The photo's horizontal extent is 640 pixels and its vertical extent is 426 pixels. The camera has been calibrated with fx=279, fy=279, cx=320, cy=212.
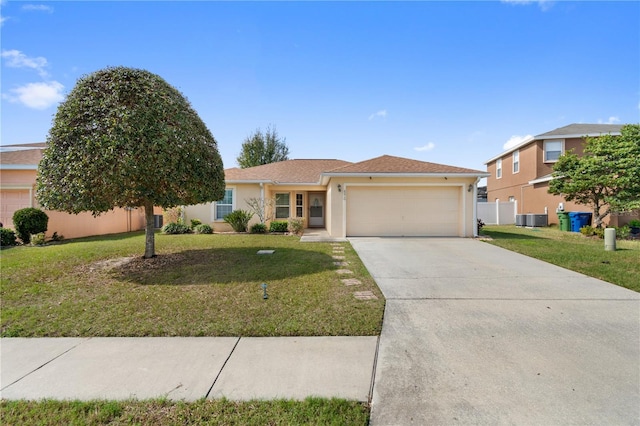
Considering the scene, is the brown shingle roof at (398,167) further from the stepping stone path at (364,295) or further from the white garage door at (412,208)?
the stepping stone path at (364,295)

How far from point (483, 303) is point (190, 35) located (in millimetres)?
10570

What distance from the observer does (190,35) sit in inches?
342


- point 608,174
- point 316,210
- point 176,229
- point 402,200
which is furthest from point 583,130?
point 176,229

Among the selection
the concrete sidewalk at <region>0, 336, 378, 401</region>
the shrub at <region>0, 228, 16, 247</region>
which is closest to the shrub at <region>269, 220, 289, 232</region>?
the shrub at <region>0, 228, 16, 247</region>

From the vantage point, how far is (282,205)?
16562 mm

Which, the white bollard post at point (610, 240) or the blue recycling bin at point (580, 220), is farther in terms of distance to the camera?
the blue recycling bin at point (580, 220)

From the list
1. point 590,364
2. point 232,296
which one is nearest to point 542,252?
point 590,364

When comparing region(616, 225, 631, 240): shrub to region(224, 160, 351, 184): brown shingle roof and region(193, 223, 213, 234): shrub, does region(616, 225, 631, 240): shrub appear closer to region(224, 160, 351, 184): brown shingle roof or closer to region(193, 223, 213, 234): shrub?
region(224, 160, 351, 184): brown shingle roof

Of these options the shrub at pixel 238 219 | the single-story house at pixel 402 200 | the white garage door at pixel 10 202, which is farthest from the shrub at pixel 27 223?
the single-story house at pixel 402 200

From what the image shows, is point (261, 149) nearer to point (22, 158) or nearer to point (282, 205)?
point (282, 205)

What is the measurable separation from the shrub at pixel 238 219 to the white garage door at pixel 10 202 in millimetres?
8563

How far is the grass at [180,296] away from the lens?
147 inches

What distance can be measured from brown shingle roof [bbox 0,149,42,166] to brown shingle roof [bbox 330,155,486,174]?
14.1 m

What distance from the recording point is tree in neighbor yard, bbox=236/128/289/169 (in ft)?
112
